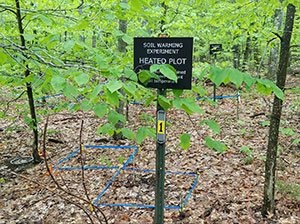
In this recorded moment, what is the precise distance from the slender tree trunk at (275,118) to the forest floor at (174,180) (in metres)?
0.18

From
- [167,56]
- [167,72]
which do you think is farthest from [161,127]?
[167,72]

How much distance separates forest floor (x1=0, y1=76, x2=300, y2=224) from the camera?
12.0ft

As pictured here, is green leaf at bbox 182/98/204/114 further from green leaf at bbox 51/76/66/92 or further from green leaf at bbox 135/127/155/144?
green leaf at bbox 51/76/66/92

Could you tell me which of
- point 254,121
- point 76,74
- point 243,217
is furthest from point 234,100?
point 76,74

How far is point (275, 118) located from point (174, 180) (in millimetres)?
2477

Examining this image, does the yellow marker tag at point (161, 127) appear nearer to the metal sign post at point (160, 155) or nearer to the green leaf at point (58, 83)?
the metal sign post at point (160, 155)

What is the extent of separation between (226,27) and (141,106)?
5880mm

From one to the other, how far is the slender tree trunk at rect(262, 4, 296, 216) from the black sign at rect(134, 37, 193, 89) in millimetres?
1717

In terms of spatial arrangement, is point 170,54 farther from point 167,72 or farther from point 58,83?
point 58,83

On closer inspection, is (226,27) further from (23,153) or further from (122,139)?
(23,153)

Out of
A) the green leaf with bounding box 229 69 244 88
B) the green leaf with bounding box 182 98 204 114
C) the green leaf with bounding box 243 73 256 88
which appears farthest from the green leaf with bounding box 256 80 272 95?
the green leaf with bounding box 182 98 204 114

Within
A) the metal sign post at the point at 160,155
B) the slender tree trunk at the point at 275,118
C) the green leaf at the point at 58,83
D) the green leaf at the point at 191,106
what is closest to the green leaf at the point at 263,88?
the green leaf at the point at 191,106

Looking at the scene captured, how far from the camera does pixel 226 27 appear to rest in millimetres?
3814

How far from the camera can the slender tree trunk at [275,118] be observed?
2840 millimetres
